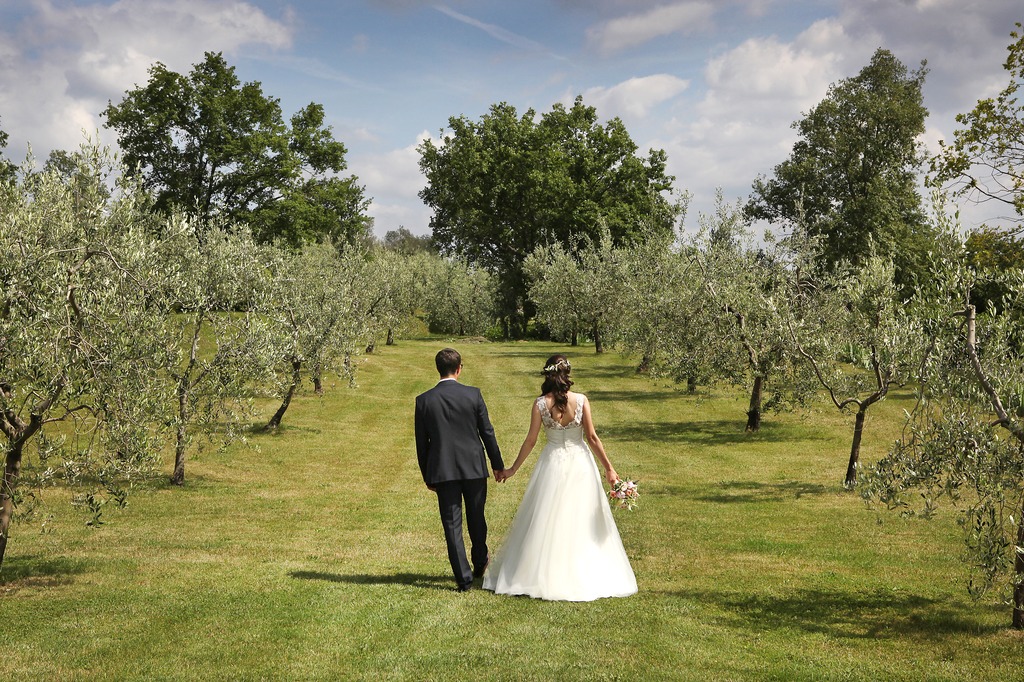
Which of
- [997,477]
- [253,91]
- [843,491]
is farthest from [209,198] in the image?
[997,477]

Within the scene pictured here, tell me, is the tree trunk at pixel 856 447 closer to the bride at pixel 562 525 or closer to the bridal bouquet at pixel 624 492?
the bridal bouquet at pixel 624 492

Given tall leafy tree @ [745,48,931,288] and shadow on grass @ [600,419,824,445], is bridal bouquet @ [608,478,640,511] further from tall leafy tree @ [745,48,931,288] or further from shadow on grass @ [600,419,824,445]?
tall leafy tree @ [745,48,931,288]

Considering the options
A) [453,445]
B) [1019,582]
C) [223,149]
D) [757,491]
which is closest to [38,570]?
[453,445]

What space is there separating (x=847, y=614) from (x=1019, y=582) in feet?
7.59

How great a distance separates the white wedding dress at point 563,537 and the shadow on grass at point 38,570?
703 cm

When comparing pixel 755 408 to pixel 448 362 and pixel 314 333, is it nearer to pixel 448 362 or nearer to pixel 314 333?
pixel 314 333

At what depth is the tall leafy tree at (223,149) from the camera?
55.8 meters

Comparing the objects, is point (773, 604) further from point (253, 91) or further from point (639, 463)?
point (253, 91)

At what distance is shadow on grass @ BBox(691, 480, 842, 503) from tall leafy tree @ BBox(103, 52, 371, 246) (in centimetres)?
3957

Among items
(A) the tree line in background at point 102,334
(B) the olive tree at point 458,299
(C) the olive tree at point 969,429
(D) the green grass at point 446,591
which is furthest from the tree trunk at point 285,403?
(B) the olive tree at point 458,299

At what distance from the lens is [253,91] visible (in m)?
58.6

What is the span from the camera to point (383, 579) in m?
12.9

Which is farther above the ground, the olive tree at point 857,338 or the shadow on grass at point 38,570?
the olive tree at point 857,338

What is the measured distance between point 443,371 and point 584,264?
181 ft
